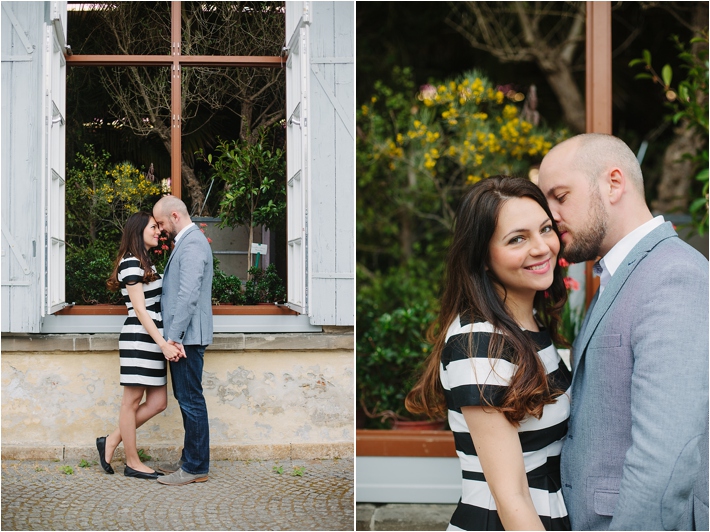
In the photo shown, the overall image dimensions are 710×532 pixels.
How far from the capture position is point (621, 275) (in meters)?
1.75

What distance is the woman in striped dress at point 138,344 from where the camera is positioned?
285cm

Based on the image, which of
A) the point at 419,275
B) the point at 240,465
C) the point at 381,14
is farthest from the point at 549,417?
the point at 381,14

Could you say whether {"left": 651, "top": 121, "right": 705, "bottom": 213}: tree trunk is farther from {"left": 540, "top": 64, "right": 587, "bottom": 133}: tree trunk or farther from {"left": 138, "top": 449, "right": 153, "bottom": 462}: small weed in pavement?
{"left": 138, "top": 449, "right": 153, "bottom": 462}: small weed in pavement

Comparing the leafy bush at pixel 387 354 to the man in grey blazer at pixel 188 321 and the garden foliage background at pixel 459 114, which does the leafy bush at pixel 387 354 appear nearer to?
the garden foliage background at pixel 459 114

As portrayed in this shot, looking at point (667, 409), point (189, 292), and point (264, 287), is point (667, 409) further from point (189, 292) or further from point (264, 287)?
point (189, 292)

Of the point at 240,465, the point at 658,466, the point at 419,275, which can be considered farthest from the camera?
the point at 419,275

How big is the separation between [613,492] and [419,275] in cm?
408

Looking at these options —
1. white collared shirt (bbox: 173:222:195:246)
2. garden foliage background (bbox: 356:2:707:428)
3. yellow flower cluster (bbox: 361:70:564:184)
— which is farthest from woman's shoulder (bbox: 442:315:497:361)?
yellow flower cluster (bbox: 361:70:564:184)

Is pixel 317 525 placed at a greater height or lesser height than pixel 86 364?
lesser

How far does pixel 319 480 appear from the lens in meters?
2.89

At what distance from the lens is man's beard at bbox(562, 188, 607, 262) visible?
1.88 metres

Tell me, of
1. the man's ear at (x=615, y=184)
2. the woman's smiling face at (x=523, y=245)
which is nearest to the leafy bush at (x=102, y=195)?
the woman's smiling face at (x=523, y=245)

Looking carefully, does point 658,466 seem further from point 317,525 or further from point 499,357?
point 317,525

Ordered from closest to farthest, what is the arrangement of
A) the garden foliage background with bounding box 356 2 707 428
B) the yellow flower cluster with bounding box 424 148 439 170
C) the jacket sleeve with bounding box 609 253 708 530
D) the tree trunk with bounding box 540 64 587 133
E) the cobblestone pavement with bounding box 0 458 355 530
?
1. the jacket sleeve with bounding box 609 253 708 530
2. the cobblestone pavement with bounding box 0 458 355 530
3. the yellow flower cluster with bounding box 424 148 439 170
4. the garden foliage background with bounding box 356 2 707 428
5. the tree trunk with bounding box 540 64 587 133
